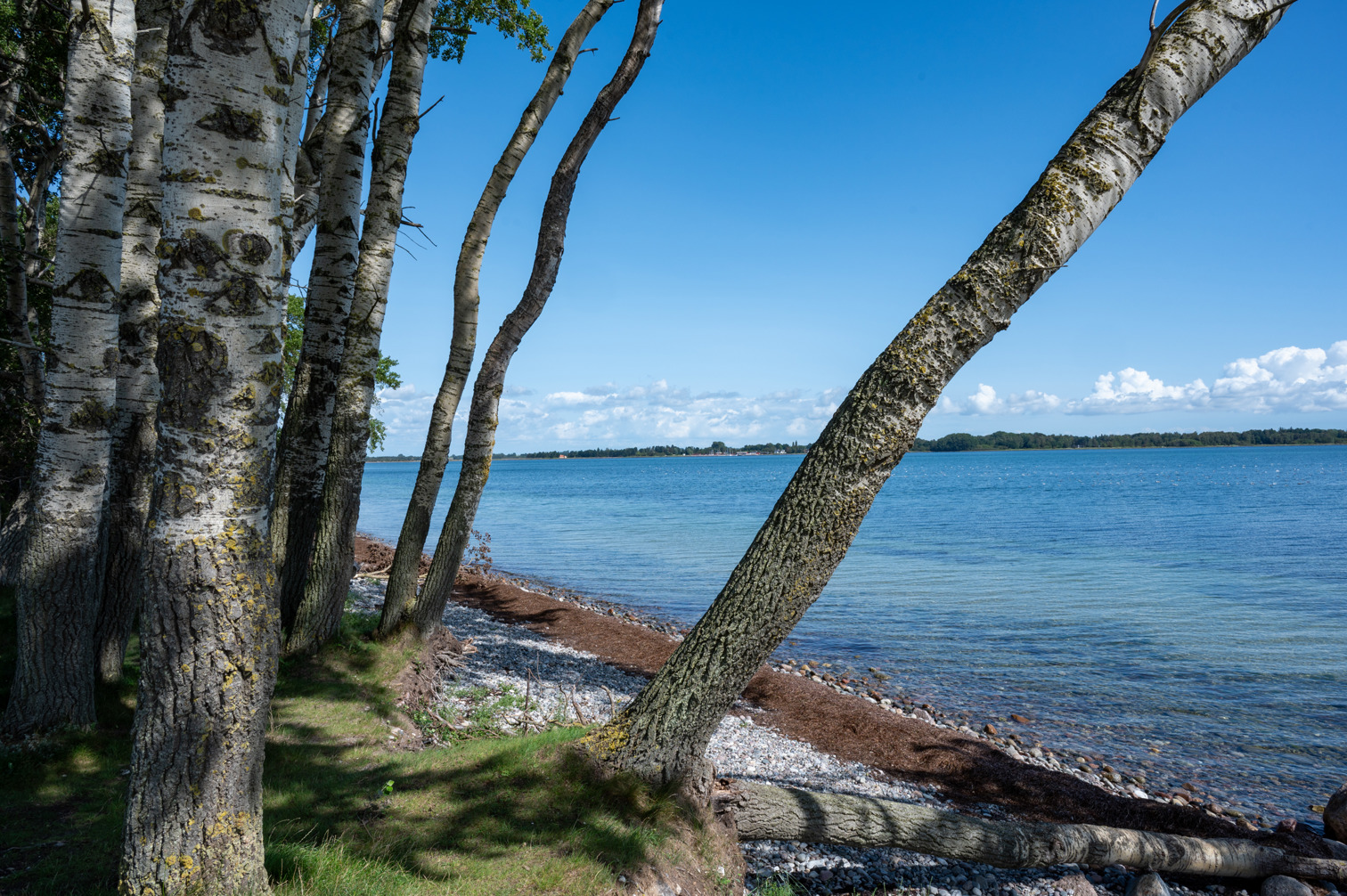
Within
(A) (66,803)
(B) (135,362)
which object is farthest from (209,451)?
(B) (135,362)

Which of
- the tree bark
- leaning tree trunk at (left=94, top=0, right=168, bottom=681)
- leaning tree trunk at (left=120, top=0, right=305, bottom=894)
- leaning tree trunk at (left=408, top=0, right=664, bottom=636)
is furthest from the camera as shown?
the tree bark

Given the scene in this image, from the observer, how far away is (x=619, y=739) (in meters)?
4.18

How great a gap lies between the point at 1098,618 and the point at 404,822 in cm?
1810

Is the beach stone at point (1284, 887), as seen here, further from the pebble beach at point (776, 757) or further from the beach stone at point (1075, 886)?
the beach stone at point (1075, 886)

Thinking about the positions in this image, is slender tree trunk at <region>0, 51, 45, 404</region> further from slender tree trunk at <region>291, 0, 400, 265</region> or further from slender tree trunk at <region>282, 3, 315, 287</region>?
slender tree trunk at <region>282, 3, 315, 287</region>

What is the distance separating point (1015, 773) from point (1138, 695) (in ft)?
17.8

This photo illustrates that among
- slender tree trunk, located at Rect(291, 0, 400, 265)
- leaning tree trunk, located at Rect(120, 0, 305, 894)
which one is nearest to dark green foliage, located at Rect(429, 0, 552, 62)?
slender tree trunk, located at Rect(291, 0, 400, 265)

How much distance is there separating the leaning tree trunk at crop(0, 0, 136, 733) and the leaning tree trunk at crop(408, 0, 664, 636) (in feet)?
10.4

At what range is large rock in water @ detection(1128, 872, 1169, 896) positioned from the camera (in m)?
5.35

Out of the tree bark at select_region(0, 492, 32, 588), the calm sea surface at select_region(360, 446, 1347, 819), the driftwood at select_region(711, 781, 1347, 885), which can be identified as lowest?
the calm sea surface at select_region(360, 446, 1347, 819)

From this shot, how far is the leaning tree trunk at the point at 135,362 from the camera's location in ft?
20.1

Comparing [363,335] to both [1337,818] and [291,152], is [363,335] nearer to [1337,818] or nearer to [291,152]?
[291,152]

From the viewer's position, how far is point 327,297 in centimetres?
777

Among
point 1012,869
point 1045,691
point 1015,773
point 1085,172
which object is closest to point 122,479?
point 1085,172
